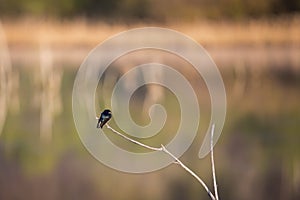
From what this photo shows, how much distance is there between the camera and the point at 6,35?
11852 millimetres

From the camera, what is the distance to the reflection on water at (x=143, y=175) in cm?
601

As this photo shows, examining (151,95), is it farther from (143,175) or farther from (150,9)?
(150,9)

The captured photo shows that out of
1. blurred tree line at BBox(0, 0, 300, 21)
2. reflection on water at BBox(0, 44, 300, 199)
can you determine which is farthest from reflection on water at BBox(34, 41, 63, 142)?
blurred tree line at BBox(0, 0, 300, 21)

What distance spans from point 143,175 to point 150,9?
7837 millimetres

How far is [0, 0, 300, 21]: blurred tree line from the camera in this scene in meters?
13.4

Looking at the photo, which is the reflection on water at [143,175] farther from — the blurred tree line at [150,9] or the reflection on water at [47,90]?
the blurred tree line at [150,9]

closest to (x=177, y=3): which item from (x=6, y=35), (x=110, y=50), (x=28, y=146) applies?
(x=110, y=50)

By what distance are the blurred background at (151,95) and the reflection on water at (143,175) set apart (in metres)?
0.01

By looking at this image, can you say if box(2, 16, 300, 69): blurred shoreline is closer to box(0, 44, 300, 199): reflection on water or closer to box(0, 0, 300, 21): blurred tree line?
box(0, 0, 300, 21): blurred tree line

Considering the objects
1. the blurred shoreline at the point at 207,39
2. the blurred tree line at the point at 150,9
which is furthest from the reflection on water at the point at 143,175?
the blurred tree line at the point at 150,9

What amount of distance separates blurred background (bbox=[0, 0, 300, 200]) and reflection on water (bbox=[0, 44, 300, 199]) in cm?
1

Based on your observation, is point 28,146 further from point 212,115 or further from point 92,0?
point 92,0

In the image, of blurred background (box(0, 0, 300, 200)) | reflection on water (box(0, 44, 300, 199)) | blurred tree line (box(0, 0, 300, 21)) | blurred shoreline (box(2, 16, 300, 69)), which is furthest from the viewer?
blurred tree line (box(0, 0, 300, 21))

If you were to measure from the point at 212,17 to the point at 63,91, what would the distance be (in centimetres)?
419
